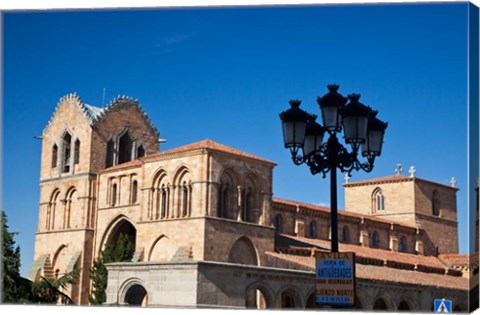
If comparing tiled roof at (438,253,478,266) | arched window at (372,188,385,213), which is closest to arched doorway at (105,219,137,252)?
arched window at (372,188,385,213)

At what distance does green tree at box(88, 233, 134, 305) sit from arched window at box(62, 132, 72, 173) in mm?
6632

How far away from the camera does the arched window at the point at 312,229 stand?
1791 inches

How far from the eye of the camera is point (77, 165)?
44312mm

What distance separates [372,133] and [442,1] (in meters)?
11.4

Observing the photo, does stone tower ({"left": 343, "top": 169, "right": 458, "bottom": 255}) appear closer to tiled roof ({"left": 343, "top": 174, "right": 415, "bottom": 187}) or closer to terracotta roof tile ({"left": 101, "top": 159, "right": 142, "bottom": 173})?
tiled roof ({"left": 343, "top": 174, "right": 415, "bottom": 187})

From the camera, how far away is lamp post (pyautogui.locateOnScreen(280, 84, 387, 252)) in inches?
538

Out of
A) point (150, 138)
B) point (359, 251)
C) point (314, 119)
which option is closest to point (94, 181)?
point (150, 138)

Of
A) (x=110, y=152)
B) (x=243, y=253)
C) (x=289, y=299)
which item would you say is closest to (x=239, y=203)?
(x=243, y=253)

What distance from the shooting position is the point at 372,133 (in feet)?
46.8

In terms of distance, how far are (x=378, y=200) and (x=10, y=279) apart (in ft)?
107

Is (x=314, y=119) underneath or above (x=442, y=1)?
underneath

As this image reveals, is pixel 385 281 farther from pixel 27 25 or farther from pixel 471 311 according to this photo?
pixel 27 25

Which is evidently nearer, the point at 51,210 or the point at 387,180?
the point at 51,210

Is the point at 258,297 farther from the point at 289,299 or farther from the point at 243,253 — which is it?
the point at 243,253
